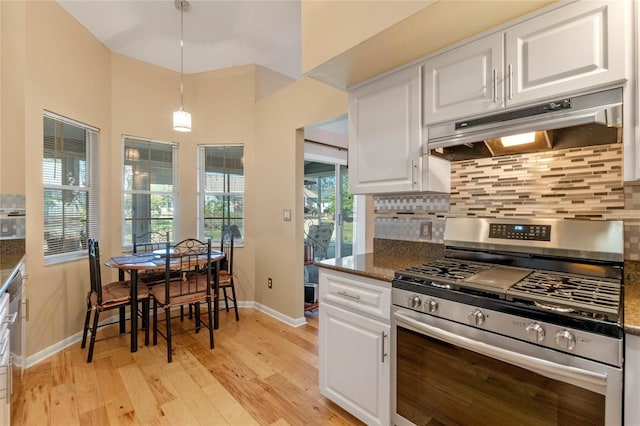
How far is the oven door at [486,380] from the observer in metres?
1.01

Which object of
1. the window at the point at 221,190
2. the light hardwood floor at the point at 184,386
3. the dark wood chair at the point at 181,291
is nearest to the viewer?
the light hardwood floor at the point at 184,386

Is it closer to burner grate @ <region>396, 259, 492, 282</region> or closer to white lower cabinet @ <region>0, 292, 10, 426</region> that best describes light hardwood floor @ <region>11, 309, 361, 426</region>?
white lower cabinet @ <region>0, 292, 10, 426</region>

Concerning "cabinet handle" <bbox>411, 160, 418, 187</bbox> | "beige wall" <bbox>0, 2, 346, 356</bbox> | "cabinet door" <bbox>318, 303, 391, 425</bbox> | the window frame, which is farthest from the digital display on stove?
the window frame

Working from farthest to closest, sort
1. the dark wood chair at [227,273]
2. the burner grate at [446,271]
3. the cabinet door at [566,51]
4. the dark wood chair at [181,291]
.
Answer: the dark wood chair at [227,273], the dark wood chair at [181,291], the burner grate at [446,271], the cabinet door at [566,51]

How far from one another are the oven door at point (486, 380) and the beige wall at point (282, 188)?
Result: 72.0 inches

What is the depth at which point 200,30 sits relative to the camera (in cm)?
293

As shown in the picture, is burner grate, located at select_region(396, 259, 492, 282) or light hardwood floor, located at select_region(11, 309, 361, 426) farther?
light hardwood floor, located at select_region(11, 309, 361, 426)

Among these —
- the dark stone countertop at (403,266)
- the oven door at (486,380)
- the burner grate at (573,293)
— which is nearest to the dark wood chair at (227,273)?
the dark stone countertop at (403,266)

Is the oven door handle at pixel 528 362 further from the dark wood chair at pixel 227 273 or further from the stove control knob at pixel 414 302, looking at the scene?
the dark wood chair at pixel 227 273

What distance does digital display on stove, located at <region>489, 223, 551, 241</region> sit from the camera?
155cm

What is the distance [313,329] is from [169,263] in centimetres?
151

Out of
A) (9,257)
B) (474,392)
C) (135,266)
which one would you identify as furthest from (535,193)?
(9,257)

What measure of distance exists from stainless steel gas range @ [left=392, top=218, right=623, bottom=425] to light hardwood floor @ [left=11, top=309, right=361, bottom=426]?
745 millimetres

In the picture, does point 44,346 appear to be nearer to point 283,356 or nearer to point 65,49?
point 283,356
